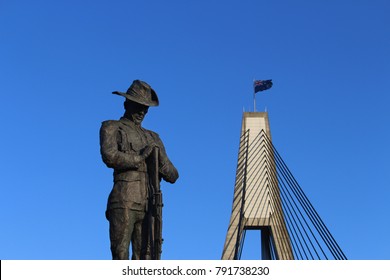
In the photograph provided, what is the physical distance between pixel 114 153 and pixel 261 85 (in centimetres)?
3285

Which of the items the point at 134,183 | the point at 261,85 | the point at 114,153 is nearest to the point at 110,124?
the point at 114,153

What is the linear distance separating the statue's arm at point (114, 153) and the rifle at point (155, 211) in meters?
0.16

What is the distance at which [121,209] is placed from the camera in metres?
7.22

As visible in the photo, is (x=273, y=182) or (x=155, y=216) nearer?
(x=155, y=216)

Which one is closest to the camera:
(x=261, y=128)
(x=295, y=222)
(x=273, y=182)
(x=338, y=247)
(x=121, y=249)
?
(x=121, y=249)

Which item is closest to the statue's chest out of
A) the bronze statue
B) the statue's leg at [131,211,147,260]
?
the bronze statue

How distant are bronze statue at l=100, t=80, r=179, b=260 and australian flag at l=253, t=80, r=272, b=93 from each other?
3215cm

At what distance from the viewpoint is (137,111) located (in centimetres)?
802

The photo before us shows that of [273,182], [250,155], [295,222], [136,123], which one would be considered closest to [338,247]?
[295,222]

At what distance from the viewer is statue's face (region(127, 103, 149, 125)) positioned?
8.00m

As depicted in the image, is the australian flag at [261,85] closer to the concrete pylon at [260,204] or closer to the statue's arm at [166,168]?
the concrete pylon at [260,204]
